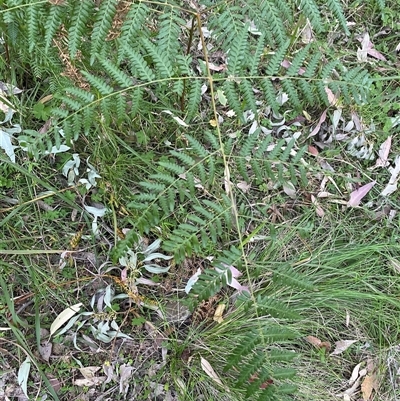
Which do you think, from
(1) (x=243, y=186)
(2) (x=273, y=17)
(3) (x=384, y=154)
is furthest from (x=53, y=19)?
(3) (x=384, y=154)

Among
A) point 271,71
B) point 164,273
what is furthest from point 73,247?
point 271,71

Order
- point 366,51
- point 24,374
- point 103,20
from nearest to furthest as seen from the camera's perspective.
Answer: point 103,20
point 24,374
point 366,51

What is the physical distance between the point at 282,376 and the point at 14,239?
54.6 inches

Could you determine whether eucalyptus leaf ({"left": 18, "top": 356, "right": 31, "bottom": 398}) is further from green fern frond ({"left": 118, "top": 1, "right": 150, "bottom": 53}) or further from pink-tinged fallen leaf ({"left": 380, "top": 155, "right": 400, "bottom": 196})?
pink-tinged fallen leaf ({"left": 380, "top": 155, "right": 400, "bottom": 196})

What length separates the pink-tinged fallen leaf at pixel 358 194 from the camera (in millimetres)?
2619

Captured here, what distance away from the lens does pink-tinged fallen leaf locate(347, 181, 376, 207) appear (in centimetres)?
262

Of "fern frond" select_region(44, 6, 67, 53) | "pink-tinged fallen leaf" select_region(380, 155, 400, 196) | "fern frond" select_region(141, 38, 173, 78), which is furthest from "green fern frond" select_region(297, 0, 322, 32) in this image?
"pink-tinged fallen leaf" select_region(380, 155, 400, 196)

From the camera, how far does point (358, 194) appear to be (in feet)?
8.65

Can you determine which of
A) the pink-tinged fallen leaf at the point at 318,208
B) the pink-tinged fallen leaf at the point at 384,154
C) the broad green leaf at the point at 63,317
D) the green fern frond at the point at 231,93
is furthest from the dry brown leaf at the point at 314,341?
the green fern frond at the point at 231,93

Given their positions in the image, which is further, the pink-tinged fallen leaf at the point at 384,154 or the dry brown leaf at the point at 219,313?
the pink-tinged fallen leaf at the point at 384,154

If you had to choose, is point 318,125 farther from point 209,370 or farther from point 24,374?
point 24,374

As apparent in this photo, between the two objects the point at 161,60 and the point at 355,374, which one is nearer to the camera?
the point at 161,60

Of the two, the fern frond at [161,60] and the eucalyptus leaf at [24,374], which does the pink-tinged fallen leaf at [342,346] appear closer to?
the eucalyptus leaf at [24,374]

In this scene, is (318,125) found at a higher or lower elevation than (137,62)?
lower
